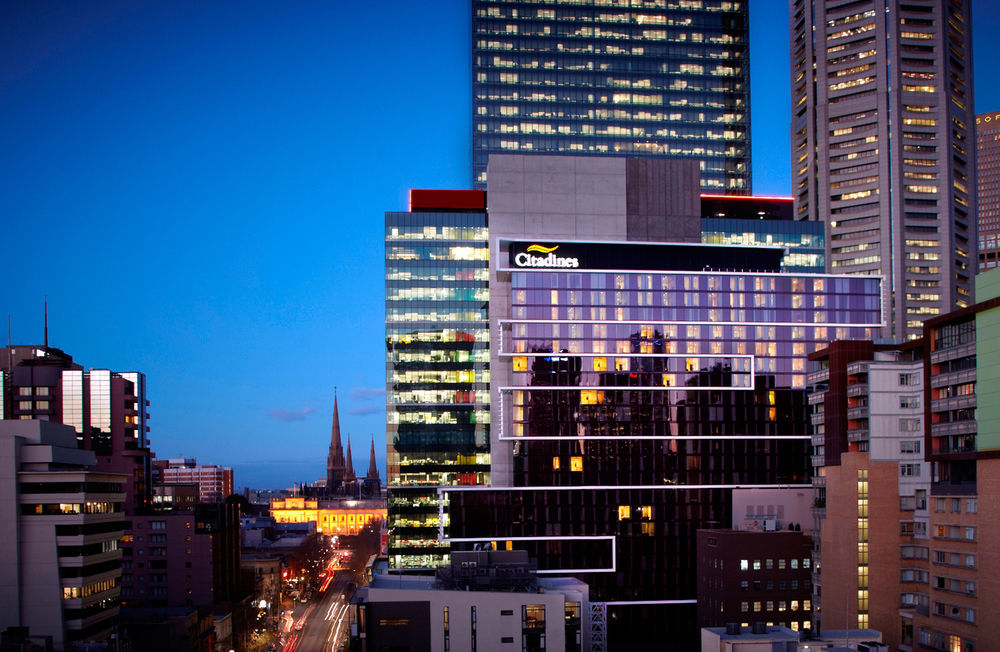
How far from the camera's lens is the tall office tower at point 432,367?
176 meters

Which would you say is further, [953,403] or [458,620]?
[458,620]

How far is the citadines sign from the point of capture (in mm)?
165375

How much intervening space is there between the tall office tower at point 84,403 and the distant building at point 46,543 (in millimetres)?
70217

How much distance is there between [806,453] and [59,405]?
133766 mm

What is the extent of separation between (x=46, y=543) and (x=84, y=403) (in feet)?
260

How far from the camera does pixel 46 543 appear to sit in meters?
114

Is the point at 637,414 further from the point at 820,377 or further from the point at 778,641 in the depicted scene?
the point at 778,641

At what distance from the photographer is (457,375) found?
181 meters

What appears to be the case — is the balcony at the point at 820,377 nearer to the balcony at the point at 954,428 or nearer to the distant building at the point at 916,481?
the distant building at the point at 916,481

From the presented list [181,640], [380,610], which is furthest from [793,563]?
[181,640]

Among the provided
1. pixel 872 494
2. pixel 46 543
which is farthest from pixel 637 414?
pixel 46 543

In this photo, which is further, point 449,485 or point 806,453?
point 449,485

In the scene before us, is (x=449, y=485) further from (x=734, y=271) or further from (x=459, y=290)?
(x=734, y=271)

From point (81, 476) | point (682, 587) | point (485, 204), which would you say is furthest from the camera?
point (485, 204)
